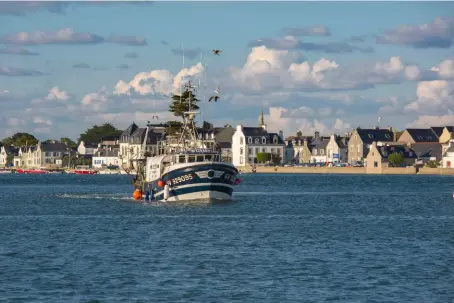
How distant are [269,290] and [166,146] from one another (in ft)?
210

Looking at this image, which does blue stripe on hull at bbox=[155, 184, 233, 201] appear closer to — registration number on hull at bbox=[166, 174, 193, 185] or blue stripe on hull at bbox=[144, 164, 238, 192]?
blue stripe on hull at bbox=[144, 164, 238, 192]

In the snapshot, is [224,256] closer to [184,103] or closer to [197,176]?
[197,176]

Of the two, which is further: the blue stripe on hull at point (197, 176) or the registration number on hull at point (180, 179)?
the registration number on hull at point (180, 179)

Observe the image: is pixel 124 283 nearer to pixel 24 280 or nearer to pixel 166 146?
pixel 24 280

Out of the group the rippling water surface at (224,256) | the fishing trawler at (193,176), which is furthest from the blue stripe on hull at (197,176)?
the rippling water surface at (224,256)

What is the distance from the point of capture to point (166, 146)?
4085 inches

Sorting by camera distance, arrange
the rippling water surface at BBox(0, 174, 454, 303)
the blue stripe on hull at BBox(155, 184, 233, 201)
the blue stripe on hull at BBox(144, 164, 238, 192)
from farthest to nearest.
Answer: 1. the blue stripe on hull at BBox(155, 184, 233, 201)
2. the blue stripe on hull at BBox(144, 164, 238, 192)
3. the rippling water surface at BBox(0, 174, 454, 303)

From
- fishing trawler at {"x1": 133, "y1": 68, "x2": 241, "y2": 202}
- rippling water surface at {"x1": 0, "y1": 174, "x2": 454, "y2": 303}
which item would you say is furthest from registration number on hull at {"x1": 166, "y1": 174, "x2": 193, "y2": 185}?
rippling water surface at {"x1": 0, "y1": 174, "x2": 454, "y2": 303}

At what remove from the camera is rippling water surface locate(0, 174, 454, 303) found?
40.0 metres

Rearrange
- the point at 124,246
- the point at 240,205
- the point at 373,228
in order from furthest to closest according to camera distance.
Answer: the point at 240,205, the point at 373,228, the point at 124,246

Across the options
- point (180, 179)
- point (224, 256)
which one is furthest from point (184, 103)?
point (224, 256)

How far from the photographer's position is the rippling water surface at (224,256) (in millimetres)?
40031

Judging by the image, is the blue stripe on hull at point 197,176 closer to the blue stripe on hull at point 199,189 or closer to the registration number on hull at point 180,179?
the registration number on hull at point 180,179

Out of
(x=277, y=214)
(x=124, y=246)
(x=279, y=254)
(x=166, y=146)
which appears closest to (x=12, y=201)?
(x=166, y=146)
